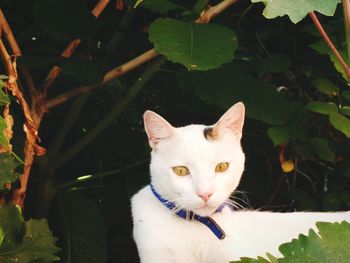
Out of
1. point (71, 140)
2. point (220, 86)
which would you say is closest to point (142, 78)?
point (220, 86)

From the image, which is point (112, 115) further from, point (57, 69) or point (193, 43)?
point (193, 43)

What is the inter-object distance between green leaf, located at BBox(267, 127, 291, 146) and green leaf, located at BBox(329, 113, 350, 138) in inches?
4.8

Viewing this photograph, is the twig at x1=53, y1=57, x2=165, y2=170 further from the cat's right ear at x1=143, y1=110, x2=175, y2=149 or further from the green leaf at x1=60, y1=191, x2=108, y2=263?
the cat's right ear at x1=143, y1=110, x2=175, y2=149

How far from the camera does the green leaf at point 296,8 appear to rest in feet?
3.65

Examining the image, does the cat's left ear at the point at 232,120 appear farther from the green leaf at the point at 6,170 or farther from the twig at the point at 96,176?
the twig at the point at 96,176

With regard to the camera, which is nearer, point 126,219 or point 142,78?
point 142,78

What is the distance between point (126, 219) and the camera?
2283mm

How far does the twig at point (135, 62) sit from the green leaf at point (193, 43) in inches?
2.8

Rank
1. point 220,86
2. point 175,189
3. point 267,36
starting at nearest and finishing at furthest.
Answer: point 175,189, point 220,86, point 267,36

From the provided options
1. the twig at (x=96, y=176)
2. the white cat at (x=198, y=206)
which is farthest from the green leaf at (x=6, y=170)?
the twig at (x=96, y=176)

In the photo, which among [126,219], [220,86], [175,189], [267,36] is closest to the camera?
[175,189]

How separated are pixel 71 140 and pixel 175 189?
Result: 0.83 meters

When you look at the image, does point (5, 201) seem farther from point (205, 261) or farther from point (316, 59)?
point (316, 59)

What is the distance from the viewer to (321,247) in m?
1.15
